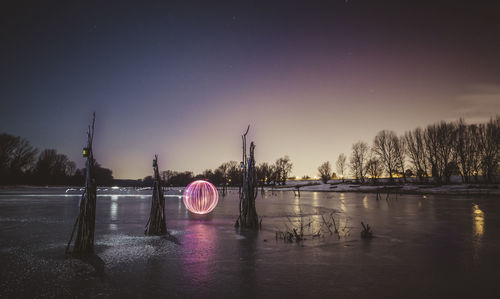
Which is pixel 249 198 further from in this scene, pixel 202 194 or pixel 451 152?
pixel 451 152

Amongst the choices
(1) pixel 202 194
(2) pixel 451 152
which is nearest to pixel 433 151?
(2) pixel 451 152

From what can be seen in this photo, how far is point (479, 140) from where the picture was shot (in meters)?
60.3

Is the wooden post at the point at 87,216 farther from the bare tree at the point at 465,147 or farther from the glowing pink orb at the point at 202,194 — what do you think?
the bare tree at the point at 465,147

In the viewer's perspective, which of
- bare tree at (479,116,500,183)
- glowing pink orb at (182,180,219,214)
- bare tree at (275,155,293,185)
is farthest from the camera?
bare tree at (275,155,293,185)

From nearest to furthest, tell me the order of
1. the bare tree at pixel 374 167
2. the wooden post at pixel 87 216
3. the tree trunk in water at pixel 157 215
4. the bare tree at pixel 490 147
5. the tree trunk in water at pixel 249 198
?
the wooden post at pixel 87 216
the tree trunk in water at pixel 157 215
the tree trunk in water at pixel 249 198
the bare tree at pixel 490 147
the bare tree at pixel 374 167

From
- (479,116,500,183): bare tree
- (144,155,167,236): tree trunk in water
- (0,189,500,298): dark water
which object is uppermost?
(479,116,500,183): bare tree

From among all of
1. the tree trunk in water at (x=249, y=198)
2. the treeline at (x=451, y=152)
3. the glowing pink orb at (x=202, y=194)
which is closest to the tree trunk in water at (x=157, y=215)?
the tree trunk in water at (x=249, y=198)

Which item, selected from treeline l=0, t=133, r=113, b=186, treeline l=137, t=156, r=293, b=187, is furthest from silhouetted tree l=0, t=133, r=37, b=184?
treeline l=137, t=156, r=293, b=187

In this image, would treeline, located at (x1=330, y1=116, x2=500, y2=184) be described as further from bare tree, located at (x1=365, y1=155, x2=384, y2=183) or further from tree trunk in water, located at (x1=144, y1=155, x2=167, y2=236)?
tree trunk in water, located at (x1=144, y1=155, x2=167, y2=236)

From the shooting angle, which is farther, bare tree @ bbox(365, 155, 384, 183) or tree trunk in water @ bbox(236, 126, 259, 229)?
bare tree @ bbox(365, 155, 384, 183)

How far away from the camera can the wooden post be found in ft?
25.0

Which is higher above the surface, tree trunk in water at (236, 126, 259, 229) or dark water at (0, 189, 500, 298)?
tree trunk in water at (236, 126, 259, 229)

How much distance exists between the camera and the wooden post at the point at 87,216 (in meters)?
7.62

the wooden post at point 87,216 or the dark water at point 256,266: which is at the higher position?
the wooden post at point 87,216
